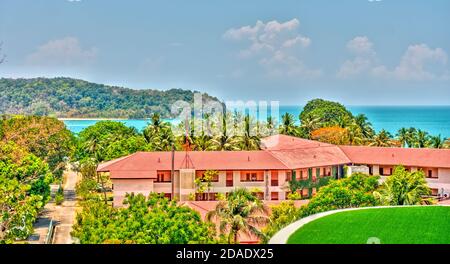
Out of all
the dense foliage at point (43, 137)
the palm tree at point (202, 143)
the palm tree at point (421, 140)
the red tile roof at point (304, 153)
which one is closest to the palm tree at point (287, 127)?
the red tile roof at point (304, 153)

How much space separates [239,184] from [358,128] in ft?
49.0

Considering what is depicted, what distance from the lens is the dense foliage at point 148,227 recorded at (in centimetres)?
1406

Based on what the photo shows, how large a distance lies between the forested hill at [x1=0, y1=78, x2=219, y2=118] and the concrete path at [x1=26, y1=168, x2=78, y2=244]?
4.28 metres

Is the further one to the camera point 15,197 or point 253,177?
point 253,177

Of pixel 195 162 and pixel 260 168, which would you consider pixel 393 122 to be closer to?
pixel 260 168

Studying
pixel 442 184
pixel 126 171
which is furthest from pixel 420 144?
pixel 126 171

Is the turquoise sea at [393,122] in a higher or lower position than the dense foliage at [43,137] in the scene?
higher

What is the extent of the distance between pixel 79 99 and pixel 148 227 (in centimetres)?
1358

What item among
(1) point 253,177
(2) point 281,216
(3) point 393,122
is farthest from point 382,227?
(3) point 393,122

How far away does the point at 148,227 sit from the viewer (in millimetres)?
14297

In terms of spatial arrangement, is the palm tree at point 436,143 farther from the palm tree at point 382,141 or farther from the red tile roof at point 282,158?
the red tile roof at point 282,158

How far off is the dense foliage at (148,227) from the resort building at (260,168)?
940cm

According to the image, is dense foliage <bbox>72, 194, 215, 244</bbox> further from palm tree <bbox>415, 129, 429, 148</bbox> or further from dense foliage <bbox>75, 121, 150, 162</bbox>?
palm tree <bbox>415, 129, 429, 148</bbox>

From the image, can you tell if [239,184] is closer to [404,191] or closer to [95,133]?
[404,191]
